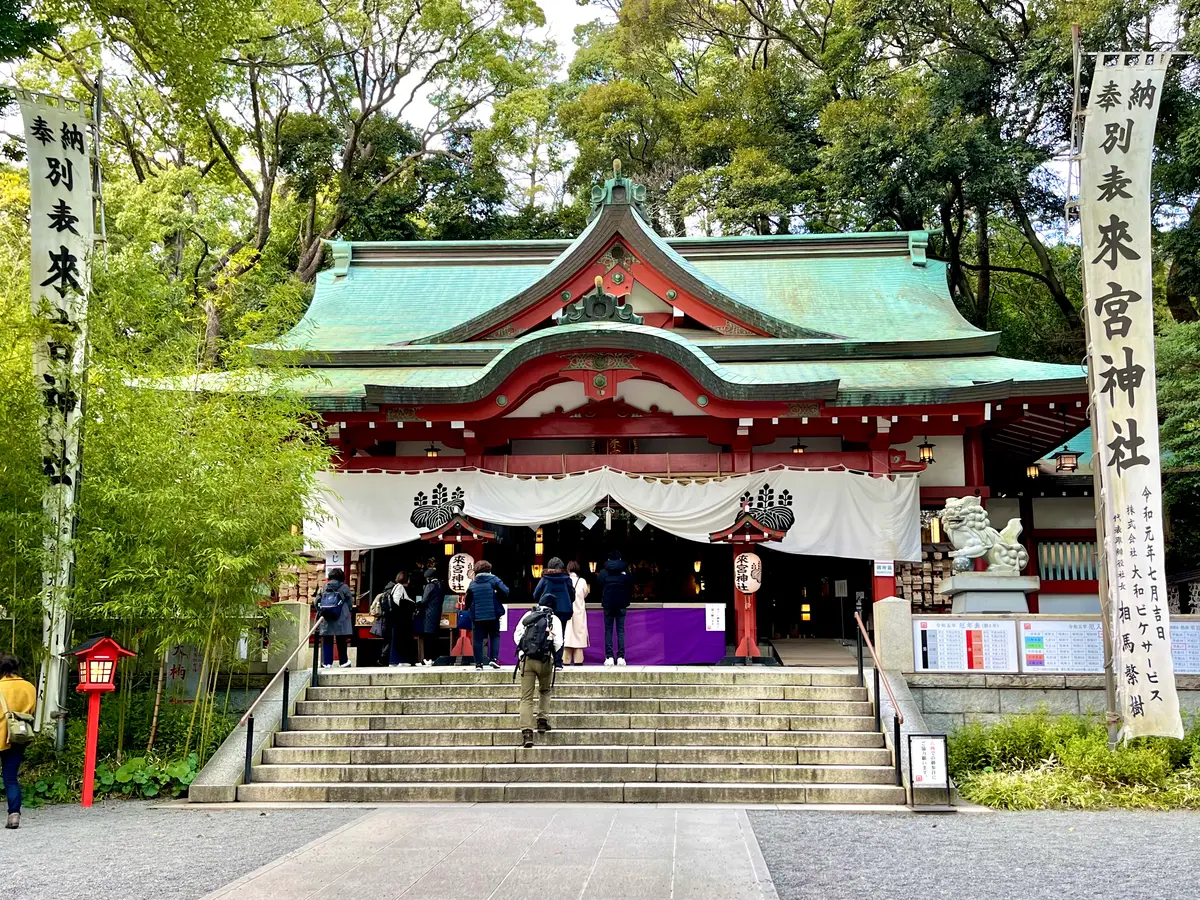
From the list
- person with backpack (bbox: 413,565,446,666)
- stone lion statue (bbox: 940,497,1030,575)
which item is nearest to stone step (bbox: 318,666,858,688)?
person with backpack (bbox: 413,565,446,666)

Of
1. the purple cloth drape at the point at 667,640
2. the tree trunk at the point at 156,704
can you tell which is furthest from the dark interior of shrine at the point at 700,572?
the tree trunk at the point at 156,704

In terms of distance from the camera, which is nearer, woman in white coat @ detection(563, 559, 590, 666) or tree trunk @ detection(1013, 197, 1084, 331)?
woman in white coat @ detection(563, 559, 590, 666)

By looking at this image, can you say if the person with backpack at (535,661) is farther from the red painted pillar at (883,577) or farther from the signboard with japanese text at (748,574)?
the red painted pillar at (883,577)

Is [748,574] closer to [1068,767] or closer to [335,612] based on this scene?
[1068,767]

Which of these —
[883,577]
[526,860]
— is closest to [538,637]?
[526,860]

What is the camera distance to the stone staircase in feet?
28.4

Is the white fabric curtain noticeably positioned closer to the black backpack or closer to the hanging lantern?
the hanging lantern

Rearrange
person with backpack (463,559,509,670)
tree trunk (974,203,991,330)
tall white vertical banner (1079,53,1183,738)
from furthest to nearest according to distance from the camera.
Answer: tree trunk (974,203,991,330) → person with backpack (463,559,509,670) → tall white vertical banner (1079,53,1183,738)

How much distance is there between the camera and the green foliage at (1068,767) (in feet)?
27.1

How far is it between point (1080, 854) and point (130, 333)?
981 centimetres

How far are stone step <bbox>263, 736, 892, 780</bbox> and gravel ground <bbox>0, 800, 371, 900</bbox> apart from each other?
3.41 feet

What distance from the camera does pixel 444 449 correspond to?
14719 millimetres

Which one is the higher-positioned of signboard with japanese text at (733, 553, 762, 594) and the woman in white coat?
signboard with japanese text at (733, 553, 762, 594)

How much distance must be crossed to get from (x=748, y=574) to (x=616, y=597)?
76.0 inches
